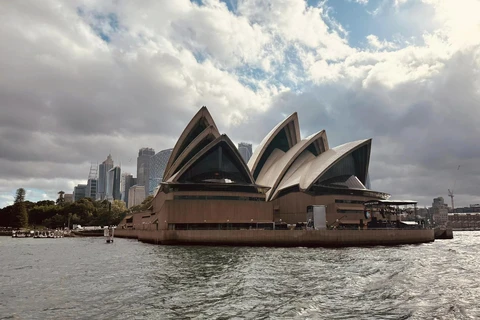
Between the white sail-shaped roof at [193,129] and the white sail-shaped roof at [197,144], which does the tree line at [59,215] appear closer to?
the white sail-shaped roof at [193,129]

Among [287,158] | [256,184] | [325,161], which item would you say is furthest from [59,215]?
[325,161]

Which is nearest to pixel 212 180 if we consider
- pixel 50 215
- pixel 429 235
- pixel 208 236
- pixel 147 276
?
pixel 208 236

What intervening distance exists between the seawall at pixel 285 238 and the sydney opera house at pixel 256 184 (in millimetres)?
1504

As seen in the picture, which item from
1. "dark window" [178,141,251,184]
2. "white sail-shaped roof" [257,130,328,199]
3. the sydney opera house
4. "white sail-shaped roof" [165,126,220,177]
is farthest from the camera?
"white sail-shaped roof" [257,130,328,199]

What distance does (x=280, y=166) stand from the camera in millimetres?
71438

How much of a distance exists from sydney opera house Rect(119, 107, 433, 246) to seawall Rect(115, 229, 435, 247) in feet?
4.93

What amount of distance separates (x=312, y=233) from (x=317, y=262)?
18.8m

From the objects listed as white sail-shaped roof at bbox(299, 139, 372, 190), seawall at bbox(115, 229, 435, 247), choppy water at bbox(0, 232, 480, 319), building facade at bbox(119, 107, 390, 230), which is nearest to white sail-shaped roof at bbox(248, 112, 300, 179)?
building facade at bbox(119, 107, 390, 230)

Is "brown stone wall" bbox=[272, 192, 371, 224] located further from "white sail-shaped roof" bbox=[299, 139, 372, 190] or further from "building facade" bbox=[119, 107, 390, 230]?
"white sail-shaped roof" bbox=[299, 139, 372, 190]

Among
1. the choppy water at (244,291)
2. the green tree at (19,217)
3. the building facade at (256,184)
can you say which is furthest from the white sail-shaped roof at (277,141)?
the green tree at (19,217)

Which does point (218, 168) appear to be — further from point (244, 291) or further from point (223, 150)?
point (244, 291)

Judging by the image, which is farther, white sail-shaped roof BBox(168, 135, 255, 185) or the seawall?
white sail-shaped roof BBox(168, 135, 255, 185)

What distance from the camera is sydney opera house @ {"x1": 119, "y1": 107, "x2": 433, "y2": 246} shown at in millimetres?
57312

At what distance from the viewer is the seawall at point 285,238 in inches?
1797
